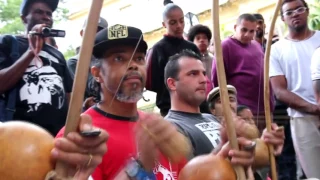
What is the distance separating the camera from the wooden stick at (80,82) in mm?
1342

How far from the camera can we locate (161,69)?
4.17 m

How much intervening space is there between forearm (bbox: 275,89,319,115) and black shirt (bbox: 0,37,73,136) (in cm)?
167

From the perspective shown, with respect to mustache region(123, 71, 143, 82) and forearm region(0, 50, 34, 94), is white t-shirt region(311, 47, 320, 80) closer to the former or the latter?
mustache region(123, 71, 143, 82)

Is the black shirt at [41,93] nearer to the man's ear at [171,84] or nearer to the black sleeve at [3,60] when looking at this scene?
the black sleeve at [3,60]

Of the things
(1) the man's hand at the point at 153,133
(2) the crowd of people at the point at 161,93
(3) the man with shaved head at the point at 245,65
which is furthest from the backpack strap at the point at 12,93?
(3) the man with shaved head at the point at 245,65

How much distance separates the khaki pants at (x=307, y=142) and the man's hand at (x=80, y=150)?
2.81 m

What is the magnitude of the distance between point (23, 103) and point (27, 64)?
8.3 inches

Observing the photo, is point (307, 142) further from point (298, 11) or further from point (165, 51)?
point (165, 51)

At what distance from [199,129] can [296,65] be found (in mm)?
1448

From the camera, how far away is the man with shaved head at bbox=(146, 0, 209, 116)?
4114 millimetres

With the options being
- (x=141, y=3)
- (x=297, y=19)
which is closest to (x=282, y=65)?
(x=297, y=19)

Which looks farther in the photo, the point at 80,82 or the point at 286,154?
the point at 286,154

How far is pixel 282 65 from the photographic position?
170 inches

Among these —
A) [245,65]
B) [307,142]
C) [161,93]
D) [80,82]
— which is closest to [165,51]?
[161,93]
